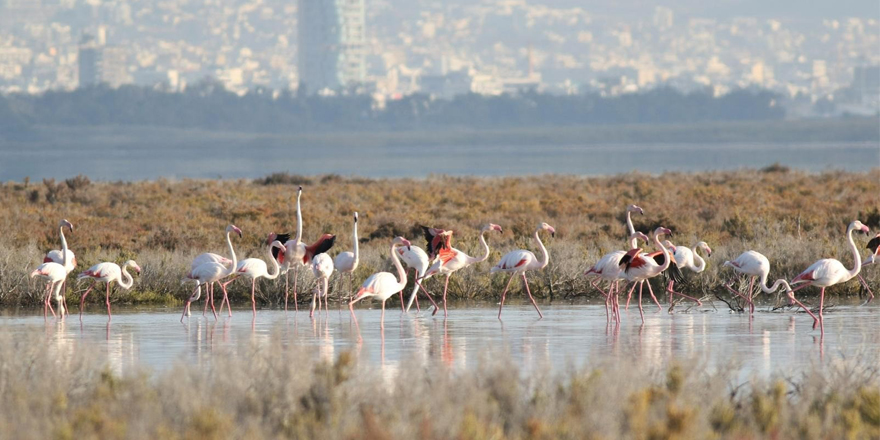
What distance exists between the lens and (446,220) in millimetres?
28875

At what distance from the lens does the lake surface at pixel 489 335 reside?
1197cm

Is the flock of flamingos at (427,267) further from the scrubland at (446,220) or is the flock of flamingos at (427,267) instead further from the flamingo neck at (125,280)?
the scrubland at (446,220)

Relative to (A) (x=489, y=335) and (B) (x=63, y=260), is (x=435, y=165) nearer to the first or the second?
(B) (x=63, y=260)

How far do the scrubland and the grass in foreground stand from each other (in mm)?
8801

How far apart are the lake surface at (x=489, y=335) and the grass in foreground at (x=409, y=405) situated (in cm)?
177

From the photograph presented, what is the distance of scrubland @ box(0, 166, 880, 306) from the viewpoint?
1844 centimetres

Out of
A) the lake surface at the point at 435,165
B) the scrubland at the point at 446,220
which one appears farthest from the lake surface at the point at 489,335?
the lake surface at the point at 435,165

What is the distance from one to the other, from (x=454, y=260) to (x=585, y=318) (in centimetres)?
185

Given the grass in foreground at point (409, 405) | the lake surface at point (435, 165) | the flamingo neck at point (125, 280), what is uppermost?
the lake surface at point (435, 165)

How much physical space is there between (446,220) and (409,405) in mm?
20829

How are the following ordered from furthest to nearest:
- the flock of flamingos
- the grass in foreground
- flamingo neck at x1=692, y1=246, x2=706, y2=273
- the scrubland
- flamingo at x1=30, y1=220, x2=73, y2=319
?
the scrubland
flamingo neck at x1=692, y1=246, x2=706, y2=273
flamingo at x1=30, y1=220, x2=73, y2=319
the flock of flamingos
the grass in foreground

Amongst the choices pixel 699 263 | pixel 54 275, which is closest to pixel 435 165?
pixel 699 263

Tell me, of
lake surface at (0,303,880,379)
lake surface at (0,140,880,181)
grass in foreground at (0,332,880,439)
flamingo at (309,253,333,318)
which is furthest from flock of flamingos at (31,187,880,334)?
lake surface at (0,140,880,181)

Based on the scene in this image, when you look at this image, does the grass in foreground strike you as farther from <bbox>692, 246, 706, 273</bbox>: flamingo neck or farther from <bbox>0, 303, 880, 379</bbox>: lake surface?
<bbox>692, 246, 706, 273</bbox>: flamingo neck
